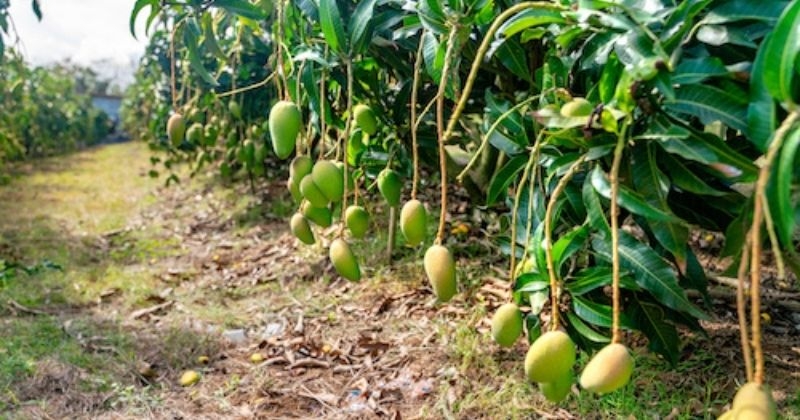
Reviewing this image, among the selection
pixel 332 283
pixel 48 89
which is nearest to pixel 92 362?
pixel 332 283

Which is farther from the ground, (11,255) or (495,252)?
(495,252)

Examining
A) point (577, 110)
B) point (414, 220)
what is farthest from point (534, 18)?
point (414, 220)

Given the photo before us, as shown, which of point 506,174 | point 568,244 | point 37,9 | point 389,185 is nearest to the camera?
point 568,244

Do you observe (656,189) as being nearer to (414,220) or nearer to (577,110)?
(577,110)

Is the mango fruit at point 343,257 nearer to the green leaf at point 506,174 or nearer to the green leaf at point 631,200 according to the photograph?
the green leaf at point 506,174

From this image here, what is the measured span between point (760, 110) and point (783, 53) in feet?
0.24

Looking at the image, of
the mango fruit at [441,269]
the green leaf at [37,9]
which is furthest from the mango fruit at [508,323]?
the green leaf at [37,9]

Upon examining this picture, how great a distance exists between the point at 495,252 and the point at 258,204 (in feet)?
6.71

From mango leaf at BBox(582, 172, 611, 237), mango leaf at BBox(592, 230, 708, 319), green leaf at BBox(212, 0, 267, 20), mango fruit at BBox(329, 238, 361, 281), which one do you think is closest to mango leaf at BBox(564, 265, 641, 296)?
mango leaf at BBox(592, 230, 708, 319)

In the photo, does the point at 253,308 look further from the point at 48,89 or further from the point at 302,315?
the point at 48,89

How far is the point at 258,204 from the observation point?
3863 millimetres

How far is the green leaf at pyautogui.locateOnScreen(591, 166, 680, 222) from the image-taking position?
78 cm

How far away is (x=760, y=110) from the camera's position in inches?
25.5

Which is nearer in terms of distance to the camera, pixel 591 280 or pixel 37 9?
pixel 591 280
